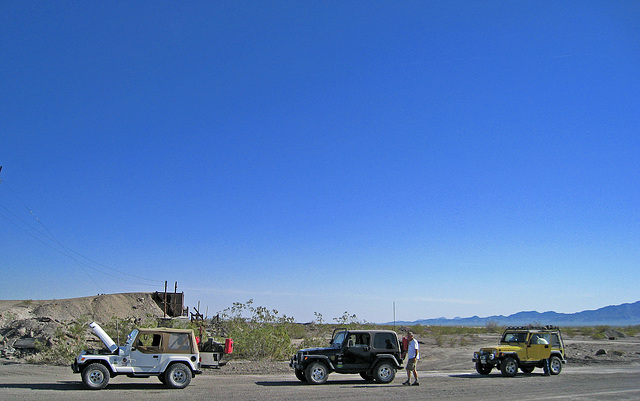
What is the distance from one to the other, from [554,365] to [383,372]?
889 centimetres

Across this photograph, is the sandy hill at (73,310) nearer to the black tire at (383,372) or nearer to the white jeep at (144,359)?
the white jeep at (144,359)

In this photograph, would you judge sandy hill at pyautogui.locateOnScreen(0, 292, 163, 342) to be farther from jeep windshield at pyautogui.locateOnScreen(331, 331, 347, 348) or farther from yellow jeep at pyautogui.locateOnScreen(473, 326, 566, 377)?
yellow jeep at pyautogui.locateOnScreen(473, 326, 566, 377)

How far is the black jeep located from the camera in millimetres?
17359

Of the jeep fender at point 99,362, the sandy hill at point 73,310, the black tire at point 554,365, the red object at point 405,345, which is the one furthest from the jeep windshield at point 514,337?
the sandy hill at point 73,310

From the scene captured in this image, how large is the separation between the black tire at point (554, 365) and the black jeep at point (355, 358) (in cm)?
799

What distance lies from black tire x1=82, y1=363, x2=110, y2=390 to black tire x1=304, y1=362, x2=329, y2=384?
695 centimetres

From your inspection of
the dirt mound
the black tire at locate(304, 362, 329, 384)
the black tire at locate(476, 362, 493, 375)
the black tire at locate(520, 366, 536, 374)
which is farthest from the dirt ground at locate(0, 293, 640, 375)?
the black tire at locate(304, 362, 329, 384)

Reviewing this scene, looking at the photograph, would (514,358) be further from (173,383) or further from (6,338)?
(6,338)

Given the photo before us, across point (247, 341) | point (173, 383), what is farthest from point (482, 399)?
point (247, 341)

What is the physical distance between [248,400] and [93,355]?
5.74 meters

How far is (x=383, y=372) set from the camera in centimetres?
1780

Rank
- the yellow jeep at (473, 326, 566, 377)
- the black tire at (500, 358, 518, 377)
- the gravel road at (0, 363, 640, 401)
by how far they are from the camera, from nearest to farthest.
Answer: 1. the gravel road at (0, 363, 640, 401)
2. the black tire at (500, 358, 518, 377)
3. the yellow jeep at (473, 326, 566, 377)

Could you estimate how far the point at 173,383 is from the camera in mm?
15750

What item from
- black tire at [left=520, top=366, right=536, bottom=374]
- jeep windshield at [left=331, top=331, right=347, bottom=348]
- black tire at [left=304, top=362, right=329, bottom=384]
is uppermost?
jeep windshield at [left=331, top=331, right=347, bottom=348]
